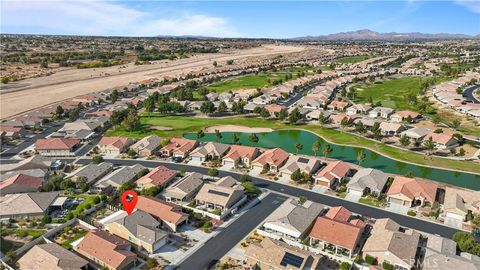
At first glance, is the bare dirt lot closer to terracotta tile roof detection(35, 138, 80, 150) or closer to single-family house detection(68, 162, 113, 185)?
terracotta tile roof detection(35, 138, 80, 150)

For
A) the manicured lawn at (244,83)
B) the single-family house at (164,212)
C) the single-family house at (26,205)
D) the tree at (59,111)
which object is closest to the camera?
the single-family house at (164,212)

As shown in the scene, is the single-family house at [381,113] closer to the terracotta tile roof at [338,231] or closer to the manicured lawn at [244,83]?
the manicured lawn at [244,83]

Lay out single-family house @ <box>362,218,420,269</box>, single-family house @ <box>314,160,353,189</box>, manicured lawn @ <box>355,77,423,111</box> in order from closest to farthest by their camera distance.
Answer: single-family house @ <box>362,218,420,269</box> → single-family house @ <box>314,160,353,189</box> → manicured lawn @ <box>355,77,423,111</box>

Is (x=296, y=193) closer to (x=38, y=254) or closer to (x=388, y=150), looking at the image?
(x=388, y=150)

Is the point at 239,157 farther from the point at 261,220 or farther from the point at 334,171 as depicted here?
the point at 261,220

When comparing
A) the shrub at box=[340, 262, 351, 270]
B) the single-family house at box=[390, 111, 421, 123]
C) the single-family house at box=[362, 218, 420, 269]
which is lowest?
the shrub at box=[340, 262, 351, 270]

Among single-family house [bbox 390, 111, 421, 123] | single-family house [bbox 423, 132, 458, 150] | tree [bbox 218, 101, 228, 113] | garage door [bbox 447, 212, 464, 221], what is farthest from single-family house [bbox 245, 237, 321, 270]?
single-family house [bbox 390, 111, 421, 123]

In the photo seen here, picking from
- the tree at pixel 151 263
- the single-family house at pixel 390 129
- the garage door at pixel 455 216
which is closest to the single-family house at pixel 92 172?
the tree at pixel 151 263

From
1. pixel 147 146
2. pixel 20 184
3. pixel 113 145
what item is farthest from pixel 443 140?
pixel 20 184
